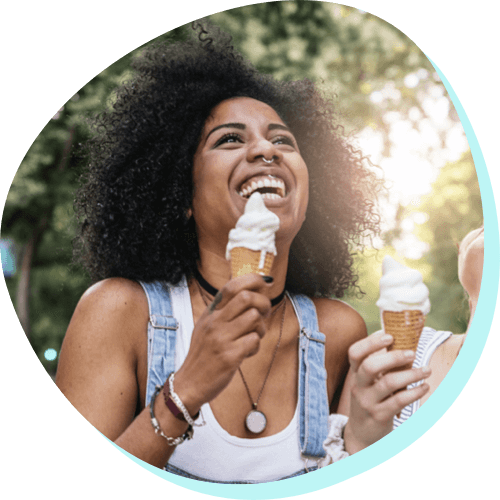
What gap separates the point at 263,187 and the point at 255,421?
2.93ft

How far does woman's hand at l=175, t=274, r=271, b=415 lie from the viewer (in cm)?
202

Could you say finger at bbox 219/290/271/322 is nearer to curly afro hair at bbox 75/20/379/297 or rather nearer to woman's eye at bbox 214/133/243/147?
curly afro hair at bbox 75/20/379/297

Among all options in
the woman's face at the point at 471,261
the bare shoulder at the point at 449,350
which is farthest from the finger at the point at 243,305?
the woman's face at the point at 471,261

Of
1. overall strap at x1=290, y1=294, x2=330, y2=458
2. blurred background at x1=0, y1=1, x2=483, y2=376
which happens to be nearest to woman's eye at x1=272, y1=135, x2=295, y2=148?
blurred background at x1=0, y1=1, x2=483, y2=376

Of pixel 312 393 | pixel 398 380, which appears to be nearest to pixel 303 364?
pixel 312 393

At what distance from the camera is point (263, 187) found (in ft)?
7.38

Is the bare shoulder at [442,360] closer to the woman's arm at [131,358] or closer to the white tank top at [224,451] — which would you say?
the white tank top at [224,451]

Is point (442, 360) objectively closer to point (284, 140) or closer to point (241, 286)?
point (241, 286)

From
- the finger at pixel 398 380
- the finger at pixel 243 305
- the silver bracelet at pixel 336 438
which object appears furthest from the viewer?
the silver bracelet at pixel 336 438

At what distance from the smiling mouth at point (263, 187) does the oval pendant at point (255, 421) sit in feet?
Answer: 2.72

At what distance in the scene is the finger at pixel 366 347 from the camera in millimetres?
2160

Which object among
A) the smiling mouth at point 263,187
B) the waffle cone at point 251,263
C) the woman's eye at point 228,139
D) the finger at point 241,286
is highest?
the woman's eye at point 228,139

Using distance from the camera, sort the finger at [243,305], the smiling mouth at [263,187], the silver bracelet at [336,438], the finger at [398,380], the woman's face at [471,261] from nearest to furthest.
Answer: the finger at [243,305] < the finger at [398,380] < the smiling mouth at [263,187] < the silver bracelet at [336,438] < the woman's face at [471,261]

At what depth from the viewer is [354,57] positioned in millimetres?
2559
